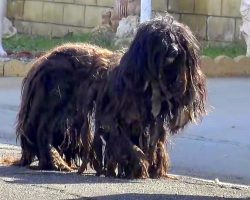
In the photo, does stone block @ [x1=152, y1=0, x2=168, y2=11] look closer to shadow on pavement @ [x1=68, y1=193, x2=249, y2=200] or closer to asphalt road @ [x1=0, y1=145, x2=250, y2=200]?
asphalt road @ [x1=0, y1=145, x2=250, y2=200]

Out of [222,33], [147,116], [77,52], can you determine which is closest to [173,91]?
[147,116]

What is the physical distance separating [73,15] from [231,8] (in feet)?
10.7

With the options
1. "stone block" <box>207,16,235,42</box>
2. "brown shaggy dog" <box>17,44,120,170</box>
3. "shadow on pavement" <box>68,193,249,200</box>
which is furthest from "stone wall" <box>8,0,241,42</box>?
"shadow on pavement" <box>68,193,249,200</box>

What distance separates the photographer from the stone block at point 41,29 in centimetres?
1852

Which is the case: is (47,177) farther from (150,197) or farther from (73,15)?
(73,15)

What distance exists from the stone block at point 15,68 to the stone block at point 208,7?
294 centimetres

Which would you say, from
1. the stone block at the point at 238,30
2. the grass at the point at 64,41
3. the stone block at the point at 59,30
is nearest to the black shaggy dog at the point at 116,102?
the grass at the point at 64,41

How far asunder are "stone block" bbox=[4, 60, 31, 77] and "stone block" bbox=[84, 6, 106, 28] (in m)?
2.81

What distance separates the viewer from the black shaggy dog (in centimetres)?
752

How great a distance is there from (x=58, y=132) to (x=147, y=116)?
2.88 feet

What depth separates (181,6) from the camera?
16.6 m

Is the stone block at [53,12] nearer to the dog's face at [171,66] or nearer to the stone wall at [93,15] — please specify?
the stone wall at [93,15]

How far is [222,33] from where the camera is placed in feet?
53.2

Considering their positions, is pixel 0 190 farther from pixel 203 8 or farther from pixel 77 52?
pixel 203 8
